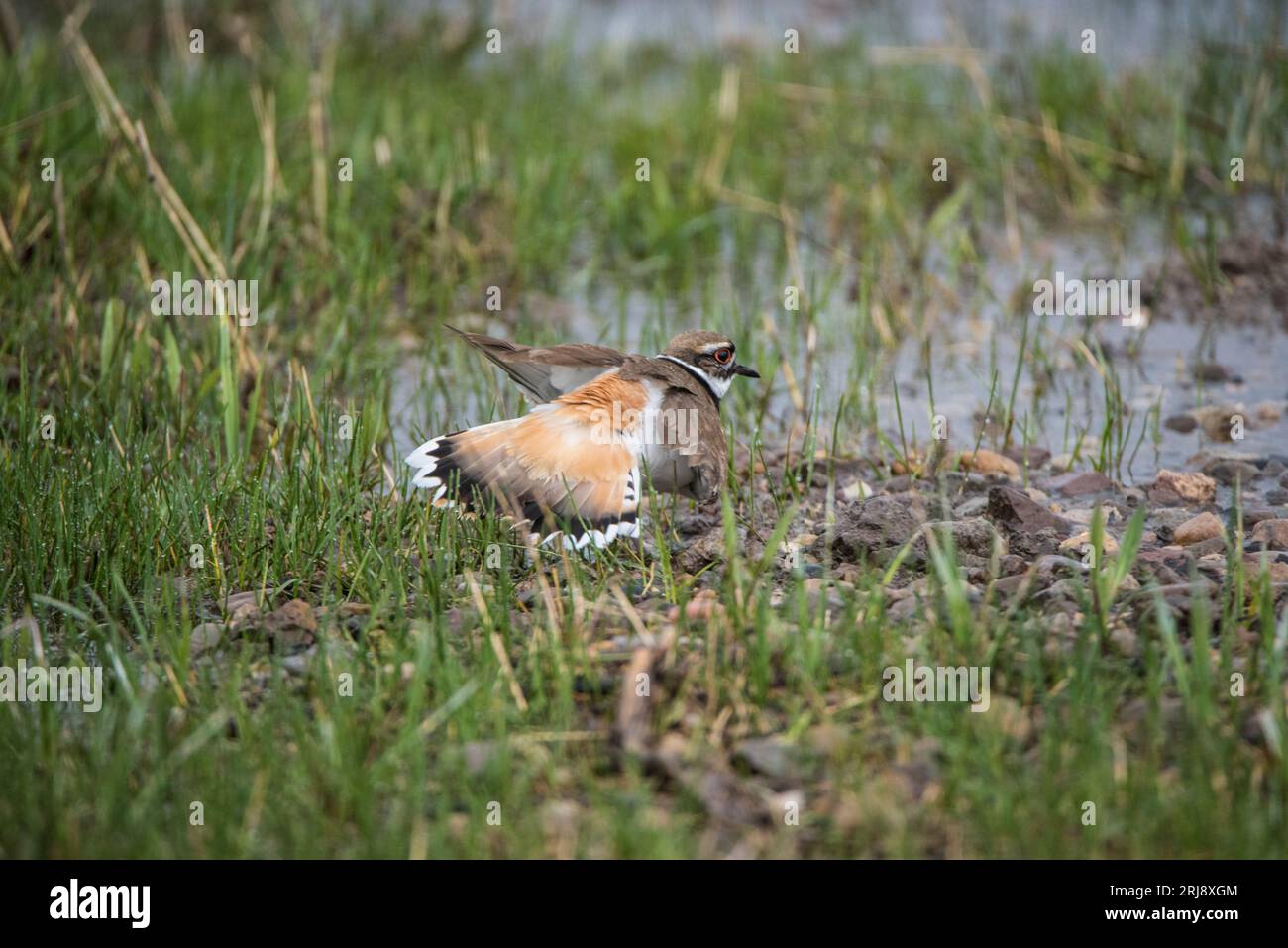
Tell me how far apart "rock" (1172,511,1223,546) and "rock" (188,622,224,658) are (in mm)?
3299

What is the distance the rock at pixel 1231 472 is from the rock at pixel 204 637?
400 cm

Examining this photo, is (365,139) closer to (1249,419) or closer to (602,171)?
(602,171)

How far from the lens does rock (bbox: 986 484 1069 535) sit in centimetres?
562

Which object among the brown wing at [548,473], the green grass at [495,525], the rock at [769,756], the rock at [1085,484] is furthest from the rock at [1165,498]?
the rock at [769,756]

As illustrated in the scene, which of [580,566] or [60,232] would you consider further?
[60,232]

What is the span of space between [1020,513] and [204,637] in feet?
9.35

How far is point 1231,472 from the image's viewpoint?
640 cm

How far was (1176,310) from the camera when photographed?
827 cm

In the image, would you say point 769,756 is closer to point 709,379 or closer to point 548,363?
point 548,363

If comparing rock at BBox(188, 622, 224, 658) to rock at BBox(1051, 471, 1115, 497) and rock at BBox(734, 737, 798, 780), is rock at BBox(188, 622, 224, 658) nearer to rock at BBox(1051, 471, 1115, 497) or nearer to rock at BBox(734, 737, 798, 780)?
rock at BBox(734, 737, 798, 780)

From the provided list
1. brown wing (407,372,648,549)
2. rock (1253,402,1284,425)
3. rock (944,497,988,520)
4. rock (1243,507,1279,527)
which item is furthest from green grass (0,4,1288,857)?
rock (1243,507,1279,527)

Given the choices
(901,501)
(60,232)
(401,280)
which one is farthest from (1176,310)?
(60,232)

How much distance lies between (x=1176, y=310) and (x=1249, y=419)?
1307mm

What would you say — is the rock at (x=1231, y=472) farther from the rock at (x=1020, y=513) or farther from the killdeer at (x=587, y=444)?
the killdeer at (x=587, y=444)
